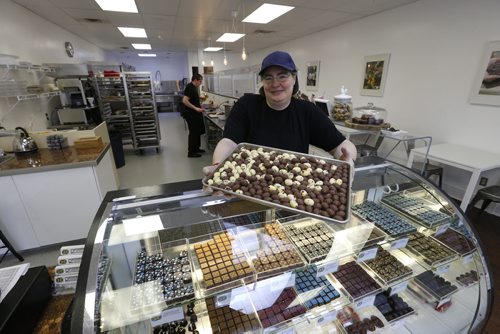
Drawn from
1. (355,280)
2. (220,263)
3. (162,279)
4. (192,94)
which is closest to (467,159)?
(355,280)

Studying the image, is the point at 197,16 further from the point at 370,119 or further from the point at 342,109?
the point at 370,119

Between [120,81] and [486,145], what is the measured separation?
6349 millimetres

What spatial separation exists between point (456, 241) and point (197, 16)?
5.04 meters

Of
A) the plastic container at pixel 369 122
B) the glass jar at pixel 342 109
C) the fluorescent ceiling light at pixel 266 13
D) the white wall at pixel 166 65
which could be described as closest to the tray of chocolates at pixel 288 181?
the plastic container at pixel 369 122

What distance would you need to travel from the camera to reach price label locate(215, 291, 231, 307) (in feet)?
3.09

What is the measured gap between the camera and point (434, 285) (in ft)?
4.12

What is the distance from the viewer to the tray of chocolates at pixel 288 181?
0.88 meters

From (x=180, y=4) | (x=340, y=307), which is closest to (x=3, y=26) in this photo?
(x=180, y=4)

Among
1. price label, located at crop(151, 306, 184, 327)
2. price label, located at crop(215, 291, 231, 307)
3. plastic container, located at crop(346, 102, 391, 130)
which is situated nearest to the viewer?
price label, located at crop(151, 306, 184, 327)

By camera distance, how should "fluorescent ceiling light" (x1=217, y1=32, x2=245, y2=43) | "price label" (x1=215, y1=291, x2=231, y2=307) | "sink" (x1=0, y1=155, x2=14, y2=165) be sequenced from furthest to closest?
"fluorescent ceiling light" (x1=217, y1=32, x2=245, y2=43) → "sink" (x1=0, y1=155, x2=14, y2=165) → "price label" (x1=215, y1=291, x2=231, y2=307)

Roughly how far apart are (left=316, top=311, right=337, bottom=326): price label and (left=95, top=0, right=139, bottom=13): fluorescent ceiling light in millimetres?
4687

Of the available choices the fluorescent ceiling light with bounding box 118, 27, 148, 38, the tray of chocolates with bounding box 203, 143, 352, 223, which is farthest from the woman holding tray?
the fluorescent ceiling light with bounding box 118, 27, 148, 38

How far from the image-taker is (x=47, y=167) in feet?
6.97

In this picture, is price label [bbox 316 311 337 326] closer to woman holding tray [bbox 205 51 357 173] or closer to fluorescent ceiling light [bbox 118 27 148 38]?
woman holding tray [bbox 205 51 357 173]
